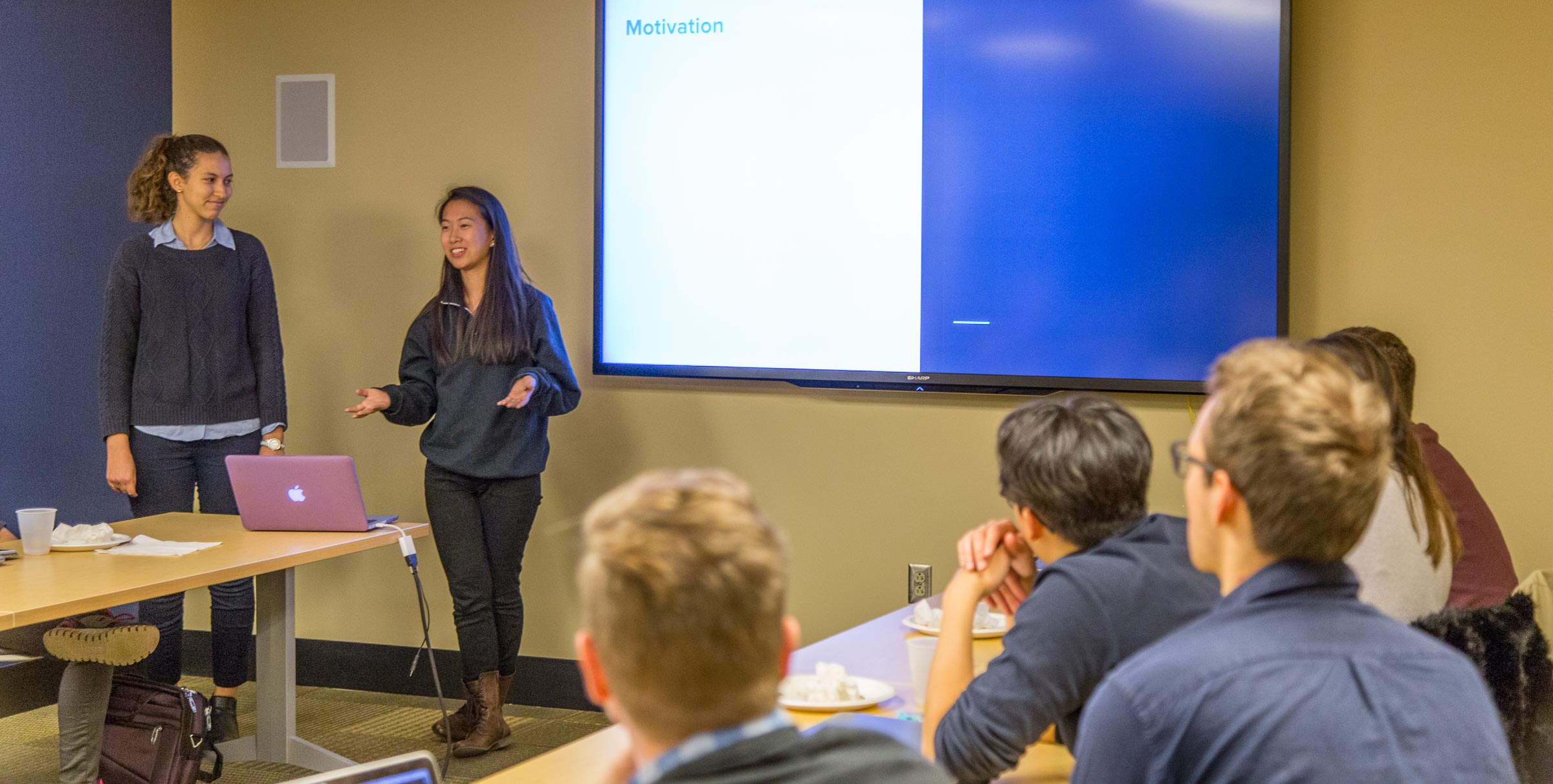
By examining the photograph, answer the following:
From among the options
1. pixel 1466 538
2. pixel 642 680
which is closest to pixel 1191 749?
pixel 642 680

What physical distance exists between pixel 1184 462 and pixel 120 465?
10.5 feet

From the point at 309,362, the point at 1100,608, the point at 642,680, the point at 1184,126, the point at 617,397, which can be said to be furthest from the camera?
the point at 309,362

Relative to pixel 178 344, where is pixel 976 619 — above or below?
below

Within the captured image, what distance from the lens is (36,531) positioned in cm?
281

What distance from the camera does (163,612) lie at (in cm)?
350

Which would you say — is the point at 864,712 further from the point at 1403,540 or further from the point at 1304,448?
the point at 1403,540

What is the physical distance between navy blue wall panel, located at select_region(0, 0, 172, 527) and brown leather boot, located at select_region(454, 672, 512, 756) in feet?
5.45

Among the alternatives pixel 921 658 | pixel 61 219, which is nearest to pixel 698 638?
pixel 921 658

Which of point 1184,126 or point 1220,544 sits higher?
point 1184,126

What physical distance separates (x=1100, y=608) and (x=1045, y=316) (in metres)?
2.26

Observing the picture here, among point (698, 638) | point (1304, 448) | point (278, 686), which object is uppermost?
point (1304, 448)

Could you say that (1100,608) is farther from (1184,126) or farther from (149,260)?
(149,260)

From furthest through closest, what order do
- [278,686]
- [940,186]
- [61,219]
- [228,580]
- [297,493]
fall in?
[61,219], [940,186], [278,686], [297,493], [228,580]

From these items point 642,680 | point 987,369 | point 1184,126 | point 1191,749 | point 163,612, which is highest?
point 1184,126
